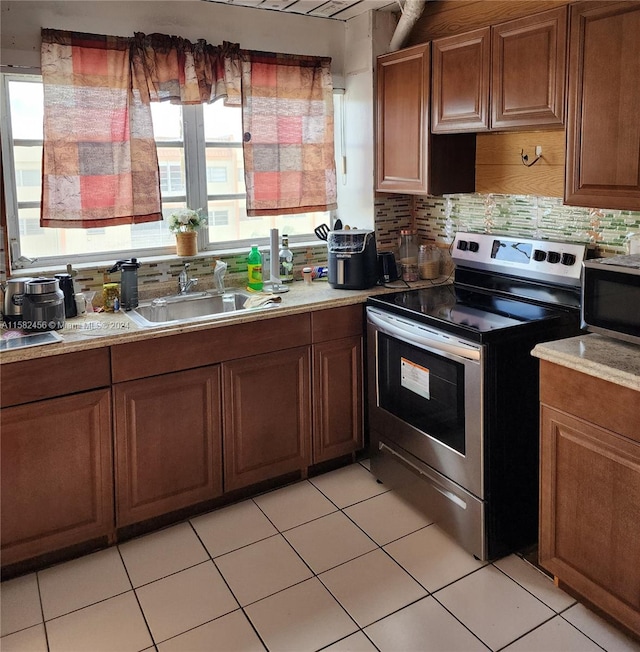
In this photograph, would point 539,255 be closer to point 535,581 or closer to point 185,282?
point 535,581

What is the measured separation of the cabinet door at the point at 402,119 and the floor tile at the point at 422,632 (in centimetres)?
183

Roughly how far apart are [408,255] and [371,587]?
5.81 feet

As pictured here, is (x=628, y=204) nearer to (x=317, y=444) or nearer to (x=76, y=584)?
(x=317, y=444)

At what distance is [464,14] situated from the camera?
284 cm

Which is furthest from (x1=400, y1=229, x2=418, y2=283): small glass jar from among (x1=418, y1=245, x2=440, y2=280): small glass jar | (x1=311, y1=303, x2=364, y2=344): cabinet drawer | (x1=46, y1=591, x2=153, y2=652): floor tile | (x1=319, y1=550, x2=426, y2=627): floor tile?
(x1=46, y1=591, x2=153, y2=652): floor tile

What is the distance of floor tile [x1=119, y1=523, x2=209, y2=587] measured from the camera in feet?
7.68

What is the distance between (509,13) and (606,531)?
81.4 inches

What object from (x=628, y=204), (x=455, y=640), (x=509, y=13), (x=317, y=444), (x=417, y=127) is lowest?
(x=455, y=640)

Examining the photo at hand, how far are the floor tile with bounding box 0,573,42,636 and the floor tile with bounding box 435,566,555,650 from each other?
1380 millimetres

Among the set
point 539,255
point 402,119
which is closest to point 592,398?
point 539,255

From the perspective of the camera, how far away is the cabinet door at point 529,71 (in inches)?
89.1

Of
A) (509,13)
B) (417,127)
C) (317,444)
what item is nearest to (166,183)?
(417,127)

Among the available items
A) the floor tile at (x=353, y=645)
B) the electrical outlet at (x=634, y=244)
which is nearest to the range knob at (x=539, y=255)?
the electrical outlet at (x=634, y=244)

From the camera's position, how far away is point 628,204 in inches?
82.6
